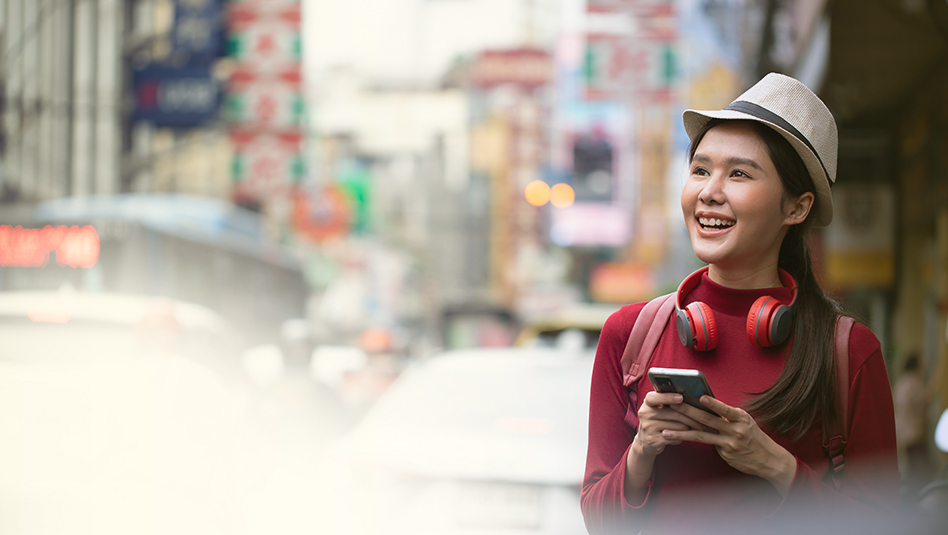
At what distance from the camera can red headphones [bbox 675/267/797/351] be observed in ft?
5.25

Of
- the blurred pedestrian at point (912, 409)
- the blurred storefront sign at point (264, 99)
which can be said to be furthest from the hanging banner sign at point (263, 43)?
the blurred pedestrian at point (912, 409)

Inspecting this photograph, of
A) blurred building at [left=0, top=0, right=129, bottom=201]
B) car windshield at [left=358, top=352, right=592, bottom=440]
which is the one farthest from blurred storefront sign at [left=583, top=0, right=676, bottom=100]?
blurred building at [left=0, top=0, right=129, bottom=201]

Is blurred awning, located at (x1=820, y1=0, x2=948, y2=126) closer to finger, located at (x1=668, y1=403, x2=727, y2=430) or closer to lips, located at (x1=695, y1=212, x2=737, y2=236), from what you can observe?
lips, located at (x1=695, y1=212, x2=737, y2=236)

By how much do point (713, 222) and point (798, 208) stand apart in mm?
185

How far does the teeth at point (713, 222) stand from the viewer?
1.67 meters

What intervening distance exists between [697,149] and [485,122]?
61201 millimetres

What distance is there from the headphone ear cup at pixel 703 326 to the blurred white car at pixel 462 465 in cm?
214

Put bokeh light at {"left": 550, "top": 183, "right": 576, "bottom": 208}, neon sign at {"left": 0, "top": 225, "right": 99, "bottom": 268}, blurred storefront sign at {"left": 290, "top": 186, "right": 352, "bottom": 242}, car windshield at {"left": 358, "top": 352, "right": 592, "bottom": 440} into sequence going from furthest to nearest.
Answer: bokeh light at {"left": 550, "top": 183, "right": 576, "bottom": 208} < blurred storefront sign at {"left": 290, "top": 186, "right": 352, "bottom": 242} < neon sign at {"left": 0, "top": 225, "right": 99, "bottom": 268} < car windshield at {"left": 358, "top": 352, "right": 592, "bottom": 440}

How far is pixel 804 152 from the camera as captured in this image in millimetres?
1645

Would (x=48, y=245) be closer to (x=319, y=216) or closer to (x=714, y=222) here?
(x=319, y=216)

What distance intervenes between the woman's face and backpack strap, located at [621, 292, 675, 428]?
15 cm

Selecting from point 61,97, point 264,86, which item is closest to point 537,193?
A: point 264,86

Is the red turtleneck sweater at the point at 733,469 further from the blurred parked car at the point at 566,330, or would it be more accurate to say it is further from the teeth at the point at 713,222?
the blurred parked car at the point at 566,330

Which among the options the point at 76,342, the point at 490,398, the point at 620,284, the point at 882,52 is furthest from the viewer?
the point at 620,284
